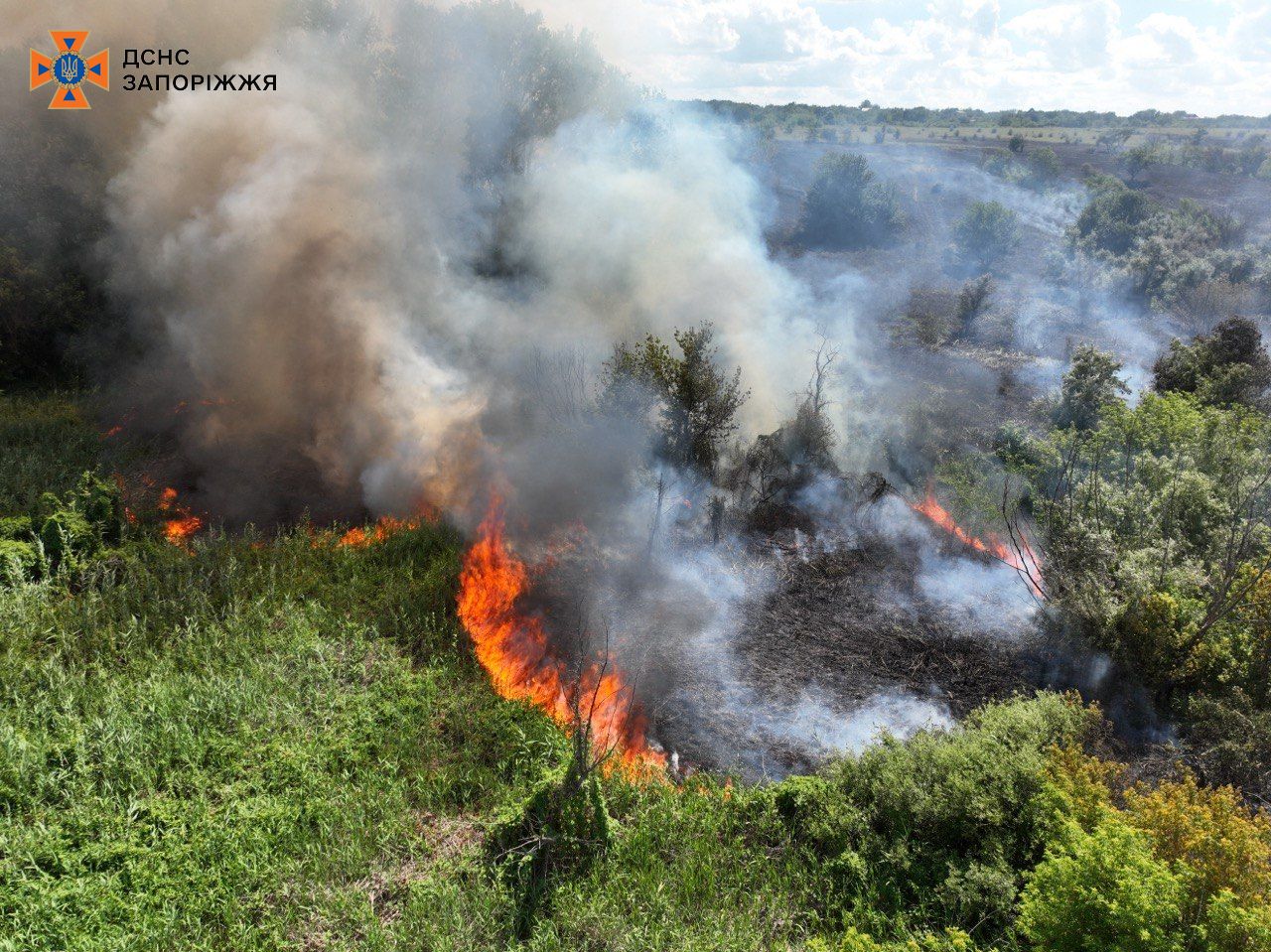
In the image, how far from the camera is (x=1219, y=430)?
1326 centimetres

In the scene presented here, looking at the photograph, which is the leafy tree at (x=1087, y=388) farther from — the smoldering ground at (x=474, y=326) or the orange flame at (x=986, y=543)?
the orange flame at (x=986, y=543)

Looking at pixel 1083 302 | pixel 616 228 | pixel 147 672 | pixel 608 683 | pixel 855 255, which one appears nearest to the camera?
pixel 147 672

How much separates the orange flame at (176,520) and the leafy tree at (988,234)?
135 feet

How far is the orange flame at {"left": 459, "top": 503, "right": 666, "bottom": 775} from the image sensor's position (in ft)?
30.9

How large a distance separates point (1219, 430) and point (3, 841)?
19511 mm

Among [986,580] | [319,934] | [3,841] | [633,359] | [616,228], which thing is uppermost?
[616,228]

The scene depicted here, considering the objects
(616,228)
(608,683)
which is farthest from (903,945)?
(616,228)

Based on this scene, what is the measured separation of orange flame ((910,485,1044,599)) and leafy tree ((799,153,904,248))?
32.8 metres

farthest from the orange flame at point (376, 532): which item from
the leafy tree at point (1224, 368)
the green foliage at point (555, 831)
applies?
the leafy tree at point (1224, 368)

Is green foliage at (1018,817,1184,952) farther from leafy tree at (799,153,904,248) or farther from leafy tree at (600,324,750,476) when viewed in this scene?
leafy tree at (799,153,904,248)

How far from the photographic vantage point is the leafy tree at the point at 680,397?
1517 centimetres

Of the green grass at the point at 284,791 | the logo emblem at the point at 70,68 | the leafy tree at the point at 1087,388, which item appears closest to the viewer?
the green grass at the point at 284,791

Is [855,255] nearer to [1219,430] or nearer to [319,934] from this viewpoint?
[1219,430]

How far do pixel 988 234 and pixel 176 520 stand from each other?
144 feet
